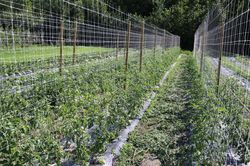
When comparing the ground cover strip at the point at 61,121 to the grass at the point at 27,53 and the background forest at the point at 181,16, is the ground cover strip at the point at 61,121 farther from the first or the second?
the background forest at the point at 181,16

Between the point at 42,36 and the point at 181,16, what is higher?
the point at 181,16

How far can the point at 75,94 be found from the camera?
15.6 feet

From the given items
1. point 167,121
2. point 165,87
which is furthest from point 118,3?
point 167,121

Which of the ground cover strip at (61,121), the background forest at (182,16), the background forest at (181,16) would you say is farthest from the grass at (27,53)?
the background forest at (182,16)

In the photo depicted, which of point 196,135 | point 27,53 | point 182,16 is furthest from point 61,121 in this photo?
point 182,16

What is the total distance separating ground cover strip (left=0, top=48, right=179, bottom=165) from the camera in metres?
2.86

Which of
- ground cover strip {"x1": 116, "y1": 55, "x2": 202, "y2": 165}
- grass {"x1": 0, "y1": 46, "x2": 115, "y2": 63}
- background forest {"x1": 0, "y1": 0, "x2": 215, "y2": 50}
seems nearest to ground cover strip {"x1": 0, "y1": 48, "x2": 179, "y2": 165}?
ground cover strip {"x1": 116, "y1": 55, "x2": 202, "y2": 165}

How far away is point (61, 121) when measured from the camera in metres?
3.96

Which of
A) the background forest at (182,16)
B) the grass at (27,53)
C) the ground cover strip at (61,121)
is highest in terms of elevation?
the background forest at (182,16)

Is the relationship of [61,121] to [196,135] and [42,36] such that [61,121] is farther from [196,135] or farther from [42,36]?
[42,36]

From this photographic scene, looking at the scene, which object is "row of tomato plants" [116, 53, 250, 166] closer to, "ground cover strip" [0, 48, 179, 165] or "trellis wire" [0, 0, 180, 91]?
"ground cover strip" [0, 48, 179, 165]

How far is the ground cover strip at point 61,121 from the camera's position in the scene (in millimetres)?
2859

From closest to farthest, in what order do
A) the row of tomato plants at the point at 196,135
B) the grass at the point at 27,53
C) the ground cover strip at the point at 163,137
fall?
the row of tomato plants at the point at 196,135
the ground cover strip at the point at 163,137
the grass at the point at 27,53

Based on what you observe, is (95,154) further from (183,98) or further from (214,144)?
(183,98)
